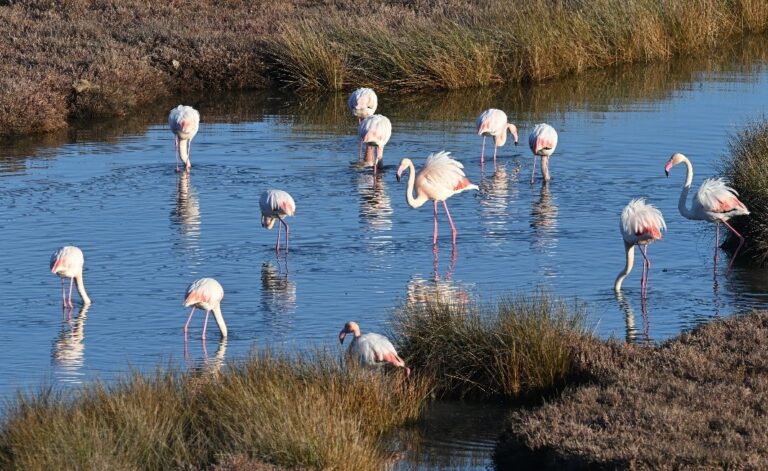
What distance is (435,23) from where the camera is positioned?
2495cm

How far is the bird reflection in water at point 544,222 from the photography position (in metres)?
13.8

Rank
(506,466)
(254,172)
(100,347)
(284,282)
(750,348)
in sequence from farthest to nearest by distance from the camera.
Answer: (254,172), (284,282), (100,347), (750,348), (506,466)

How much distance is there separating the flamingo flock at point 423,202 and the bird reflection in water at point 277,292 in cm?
52

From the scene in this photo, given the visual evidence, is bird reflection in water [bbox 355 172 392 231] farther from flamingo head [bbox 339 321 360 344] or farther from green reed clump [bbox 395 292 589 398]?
green reed clump [bbox 395 292 589 398]

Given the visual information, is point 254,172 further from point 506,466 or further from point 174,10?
point 174,10

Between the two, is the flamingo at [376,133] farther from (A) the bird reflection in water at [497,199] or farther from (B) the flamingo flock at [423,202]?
(A) the bird reflection in water at [497,199]

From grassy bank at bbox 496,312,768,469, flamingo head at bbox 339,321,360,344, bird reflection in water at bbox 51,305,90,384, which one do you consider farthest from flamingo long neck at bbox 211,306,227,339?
grassy bank at bbox 496,312,768,469

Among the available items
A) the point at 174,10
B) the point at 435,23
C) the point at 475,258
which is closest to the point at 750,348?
the point at 475,258

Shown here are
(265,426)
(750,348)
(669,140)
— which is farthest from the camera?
(669,140)

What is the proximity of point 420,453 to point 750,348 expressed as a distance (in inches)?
98.0

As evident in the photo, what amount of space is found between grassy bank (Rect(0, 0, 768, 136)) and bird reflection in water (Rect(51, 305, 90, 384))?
925 cm

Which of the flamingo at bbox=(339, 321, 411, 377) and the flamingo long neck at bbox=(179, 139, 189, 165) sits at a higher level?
the flamingo long neck at bbox=(179, 139, 189, 165)

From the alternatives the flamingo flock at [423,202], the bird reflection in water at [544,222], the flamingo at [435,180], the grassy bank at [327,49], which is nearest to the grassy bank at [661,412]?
the flamingo flock at [423,202]

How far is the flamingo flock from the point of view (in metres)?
10.8
